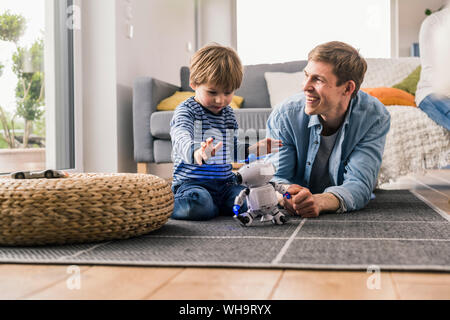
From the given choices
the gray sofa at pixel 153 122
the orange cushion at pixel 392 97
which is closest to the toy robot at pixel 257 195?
the gray sofa at pixel 153 122

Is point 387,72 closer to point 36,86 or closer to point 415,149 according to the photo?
point 415,149

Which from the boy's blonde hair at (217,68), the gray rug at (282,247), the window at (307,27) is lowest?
the gray rug at (282,247)

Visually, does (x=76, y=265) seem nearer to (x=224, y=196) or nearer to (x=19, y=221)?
(x=19, y=221)

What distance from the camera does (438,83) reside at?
210 cm

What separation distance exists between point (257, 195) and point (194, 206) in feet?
0.66

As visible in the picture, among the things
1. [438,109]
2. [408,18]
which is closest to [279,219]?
[438,109]

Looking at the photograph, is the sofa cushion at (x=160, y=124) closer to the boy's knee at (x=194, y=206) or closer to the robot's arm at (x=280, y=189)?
the boy's knee at (x=194, y=206)

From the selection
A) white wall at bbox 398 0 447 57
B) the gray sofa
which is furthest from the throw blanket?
white wall at bbox 398 0 447 57

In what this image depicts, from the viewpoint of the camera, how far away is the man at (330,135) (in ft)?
4.42

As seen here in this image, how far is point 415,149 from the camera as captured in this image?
198cm

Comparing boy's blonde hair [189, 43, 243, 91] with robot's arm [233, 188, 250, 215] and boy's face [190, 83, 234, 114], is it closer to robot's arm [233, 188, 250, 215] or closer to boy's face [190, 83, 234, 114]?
boy's face [190, 83, 234, 114]

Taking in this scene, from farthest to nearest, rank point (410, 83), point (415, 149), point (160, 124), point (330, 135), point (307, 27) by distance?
point (307, 27), point (410, 83), point (160, 124), point (415, 149), point (330, 135)

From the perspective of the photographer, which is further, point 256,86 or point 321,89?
point 256,86

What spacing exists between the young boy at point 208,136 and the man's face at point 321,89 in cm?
20
